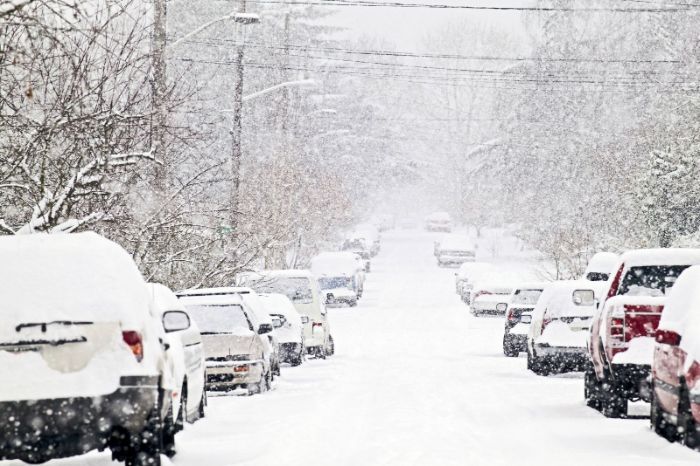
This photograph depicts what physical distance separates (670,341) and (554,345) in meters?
9.84

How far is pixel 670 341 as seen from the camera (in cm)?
1273

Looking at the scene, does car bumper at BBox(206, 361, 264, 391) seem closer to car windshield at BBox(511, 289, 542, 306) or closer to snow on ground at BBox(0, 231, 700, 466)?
snow on ground at BBox(0, 231, 700, 466)

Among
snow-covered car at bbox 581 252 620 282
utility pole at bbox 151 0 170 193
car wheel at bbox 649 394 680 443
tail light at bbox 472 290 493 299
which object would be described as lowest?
tail light at bbox 472 290 493 299

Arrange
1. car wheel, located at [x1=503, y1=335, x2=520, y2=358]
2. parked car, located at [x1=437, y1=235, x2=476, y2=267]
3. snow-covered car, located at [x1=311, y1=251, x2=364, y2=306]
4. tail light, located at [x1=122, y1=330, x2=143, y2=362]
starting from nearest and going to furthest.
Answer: tail light, located at [x1=122, y1=330, x2=143, y2=362]
car wheel, located at [x1=503, y1=335, x2=520, y2=358]
snow-covered car, located at [x1=311, y1=251, x2=364, y2=306]
parked car, located at [x1=437, y1=235, x2=476, y2=267]

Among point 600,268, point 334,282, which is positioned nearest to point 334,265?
point 334,282

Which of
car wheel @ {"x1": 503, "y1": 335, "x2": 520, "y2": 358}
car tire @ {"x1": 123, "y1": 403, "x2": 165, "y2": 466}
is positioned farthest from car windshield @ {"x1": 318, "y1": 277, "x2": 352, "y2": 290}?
car tire @ {"x1": 123, "y1": 403, "x2": 165, "y2": 466}

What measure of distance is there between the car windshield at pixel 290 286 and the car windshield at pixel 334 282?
821 inches

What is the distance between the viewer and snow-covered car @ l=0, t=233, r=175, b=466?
9703 millimetres

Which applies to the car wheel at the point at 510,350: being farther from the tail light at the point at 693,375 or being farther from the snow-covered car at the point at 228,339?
the tail light at the point at 693,375

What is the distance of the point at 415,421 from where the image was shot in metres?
14.9

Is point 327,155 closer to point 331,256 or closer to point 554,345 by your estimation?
point 331,256

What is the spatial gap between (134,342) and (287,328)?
15.3 meters

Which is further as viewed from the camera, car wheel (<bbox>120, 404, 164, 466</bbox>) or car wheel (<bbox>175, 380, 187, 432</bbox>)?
car wheel (<bbox>175, 380, 187, 432</bbox>)

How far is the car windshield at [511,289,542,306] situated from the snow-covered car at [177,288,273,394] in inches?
489
